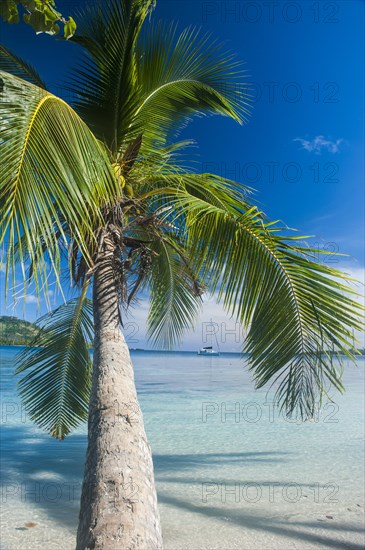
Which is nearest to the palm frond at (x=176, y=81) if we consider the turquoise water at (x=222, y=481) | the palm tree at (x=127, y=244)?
the palm tree at (x=127, y=244)

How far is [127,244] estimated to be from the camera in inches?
169

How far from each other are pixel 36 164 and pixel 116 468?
1.61 metres

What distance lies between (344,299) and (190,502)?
4.89 m

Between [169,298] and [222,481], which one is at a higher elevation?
[169,298]

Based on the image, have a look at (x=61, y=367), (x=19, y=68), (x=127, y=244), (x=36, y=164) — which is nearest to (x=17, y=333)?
(x=61, y=367)

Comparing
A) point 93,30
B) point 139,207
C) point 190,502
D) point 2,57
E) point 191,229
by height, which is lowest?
point 190,502

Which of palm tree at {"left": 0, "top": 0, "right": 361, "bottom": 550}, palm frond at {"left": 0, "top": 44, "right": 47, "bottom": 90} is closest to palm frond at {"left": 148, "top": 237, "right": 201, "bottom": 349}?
palm tree at {"left": 0, "top": 0, "right": 361, "bottom": 550}

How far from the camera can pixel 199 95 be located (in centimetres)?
585

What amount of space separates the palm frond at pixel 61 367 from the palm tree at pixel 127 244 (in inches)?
0.7

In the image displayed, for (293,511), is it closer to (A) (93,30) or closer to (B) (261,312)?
(B) (261,312)

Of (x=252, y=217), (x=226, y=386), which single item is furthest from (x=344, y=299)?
(x=226, y=386)

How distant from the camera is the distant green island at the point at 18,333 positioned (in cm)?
442

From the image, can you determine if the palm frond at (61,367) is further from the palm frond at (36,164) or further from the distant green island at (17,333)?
the palm frond at (36,164)

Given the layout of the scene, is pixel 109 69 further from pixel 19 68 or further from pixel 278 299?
pixel 278 299
